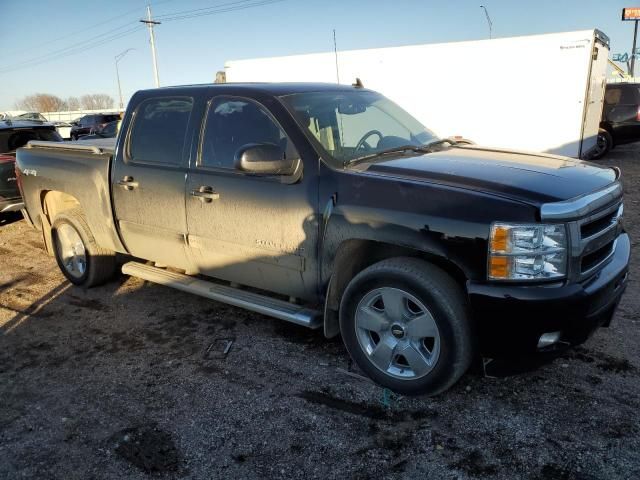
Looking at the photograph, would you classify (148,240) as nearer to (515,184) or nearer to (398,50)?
(515,184)

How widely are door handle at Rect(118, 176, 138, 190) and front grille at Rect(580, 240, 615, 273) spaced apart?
132 inches

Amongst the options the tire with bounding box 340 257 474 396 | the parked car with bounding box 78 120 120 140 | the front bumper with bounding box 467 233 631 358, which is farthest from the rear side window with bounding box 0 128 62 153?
the front bumper with bounding box 467 233 631 358

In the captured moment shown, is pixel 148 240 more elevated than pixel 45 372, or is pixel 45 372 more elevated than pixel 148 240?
pixel 148 240

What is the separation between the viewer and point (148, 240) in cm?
438

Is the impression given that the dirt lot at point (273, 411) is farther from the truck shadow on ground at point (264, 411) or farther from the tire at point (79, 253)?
the tire at point (79, 253)

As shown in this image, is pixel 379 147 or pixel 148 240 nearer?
pixel 379 147

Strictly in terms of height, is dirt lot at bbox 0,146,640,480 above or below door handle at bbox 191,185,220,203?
below

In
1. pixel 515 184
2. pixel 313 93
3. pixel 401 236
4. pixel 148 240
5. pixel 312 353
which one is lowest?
pixel 312 353

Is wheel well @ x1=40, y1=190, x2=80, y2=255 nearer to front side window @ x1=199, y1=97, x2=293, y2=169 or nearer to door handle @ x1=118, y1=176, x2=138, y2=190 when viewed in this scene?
door handle @ x1=118, y1=176, x2=138, y2=190

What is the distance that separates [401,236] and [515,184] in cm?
68

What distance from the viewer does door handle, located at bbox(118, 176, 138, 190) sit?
4.29m

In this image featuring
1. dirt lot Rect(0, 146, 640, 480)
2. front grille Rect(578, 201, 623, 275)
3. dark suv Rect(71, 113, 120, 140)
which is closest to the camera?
dirt lot Rect(0, 146, 640, 480)

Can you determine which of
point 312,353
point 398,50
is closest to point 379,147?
point 312,353

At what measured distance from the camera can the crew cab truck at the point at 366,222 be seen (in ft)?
8.83
